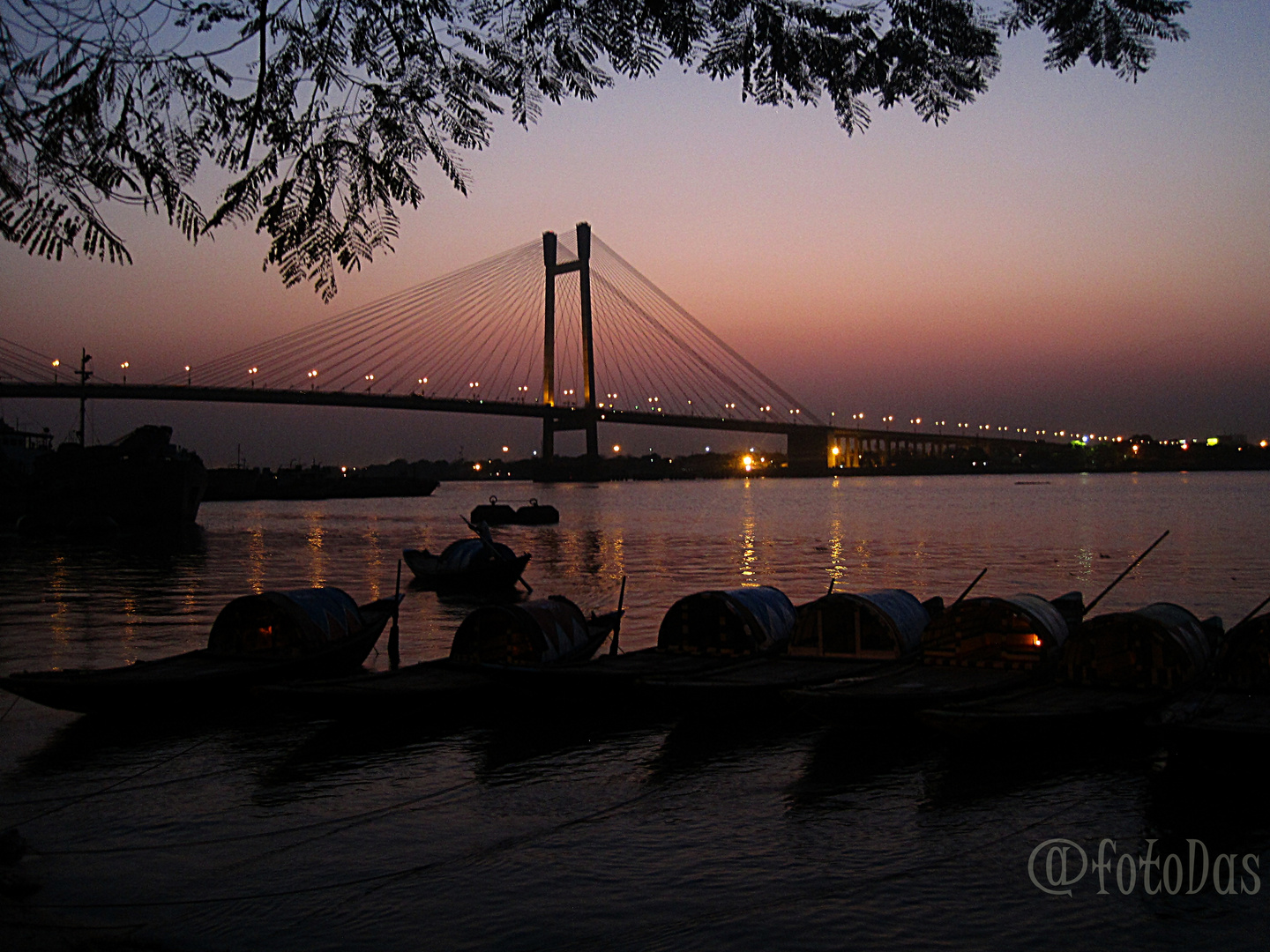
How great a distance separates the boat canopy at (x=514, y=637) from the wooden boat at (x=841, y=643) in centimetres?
196

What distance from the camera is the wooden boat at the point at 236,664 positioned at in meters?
11.9

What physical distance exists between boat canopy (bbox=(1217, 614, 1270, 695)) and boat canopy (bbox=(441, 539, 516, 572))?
1949cm

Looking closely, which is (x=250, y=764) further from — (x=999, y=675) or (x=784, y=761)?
(x=999, y=675)

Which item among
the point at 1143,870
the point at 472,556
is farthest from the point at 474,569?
the point at 1143,870

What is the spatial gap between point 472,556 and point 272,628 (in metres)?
14.1

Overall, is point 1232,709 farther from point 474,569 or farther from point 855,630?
point 474,569

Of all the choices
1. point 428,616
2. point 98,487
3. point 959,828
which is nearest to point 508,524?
point 98,487

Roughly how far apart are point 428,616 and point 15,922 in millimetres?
16635

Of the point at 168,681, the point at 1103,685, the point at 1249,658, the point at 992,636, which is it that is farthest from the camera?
the point at 992,636

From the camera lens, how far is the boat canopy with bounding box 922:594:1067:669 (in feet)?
39.4

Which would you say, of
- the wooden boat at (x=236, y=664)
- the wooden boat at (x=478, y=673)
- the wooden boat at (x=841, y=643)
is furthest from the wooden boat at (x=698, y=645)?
the wooden boat at (x=236, y=664)

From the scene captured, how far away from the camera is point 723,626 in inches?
539

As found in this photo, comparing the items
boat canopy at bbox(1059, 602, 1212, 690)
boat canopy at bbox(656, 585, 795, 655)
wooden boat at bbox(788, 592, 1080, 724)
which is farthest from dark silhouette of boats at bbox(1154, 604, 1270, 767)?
boat canopy at bbox(656, 585, 795, 655)

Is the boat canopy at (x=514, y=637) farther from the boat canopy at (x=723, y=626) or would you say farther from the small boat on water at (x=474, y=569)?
the small boat on water at (x=474, y=569)
